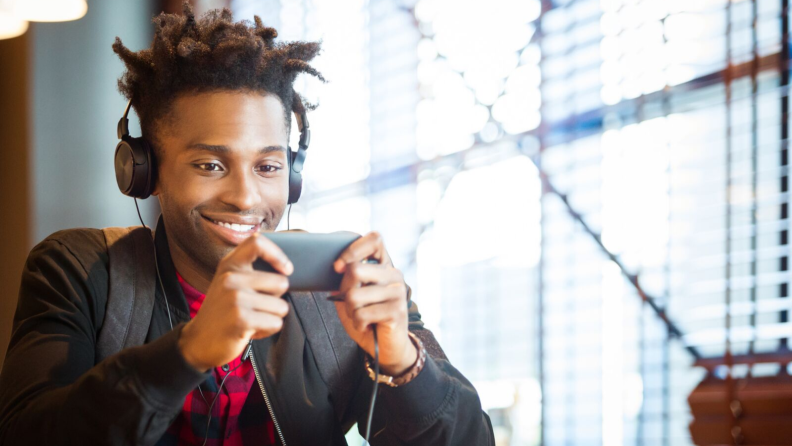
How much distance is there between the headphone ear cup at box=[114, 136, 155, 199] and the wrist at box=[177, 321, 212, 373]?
54 cm

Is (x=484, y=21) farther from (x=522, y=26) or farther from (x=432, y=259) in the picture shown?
(x=432, y=259)

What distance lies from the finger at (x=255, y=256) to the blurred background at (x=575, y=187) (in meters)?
1.30

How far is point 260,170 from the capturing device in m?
1.56

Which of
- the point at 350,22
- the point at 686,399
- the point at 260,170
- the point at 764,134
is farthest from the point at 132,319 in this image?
the point at 350,22

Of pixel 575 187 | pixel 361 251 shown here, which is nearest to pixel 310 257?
pixel 361 251

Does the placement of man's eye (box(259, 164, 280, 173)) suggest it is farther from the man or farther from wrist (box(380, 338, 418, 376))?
wrist (box(380, 338, 418, 376))

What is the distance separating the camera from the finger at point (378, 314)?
117 centimetres

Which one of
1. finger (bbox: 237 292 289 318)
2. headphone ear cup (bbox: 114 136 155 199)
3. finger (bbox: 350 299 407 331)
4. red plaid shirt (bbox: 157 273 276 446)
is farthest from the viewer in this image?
headphone ear cup (bbox: 114 136 155 199)

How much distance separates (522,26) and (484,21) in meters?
0.17

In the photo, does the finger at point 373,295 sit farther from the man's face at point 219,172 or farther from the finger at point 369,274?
the man's face at point 219,172

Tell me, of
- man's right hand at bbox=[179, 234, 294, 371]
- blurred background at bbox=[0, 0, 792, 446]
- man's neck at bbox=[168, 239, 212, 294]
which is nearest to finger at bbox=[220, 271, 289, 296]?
man's right hand at bbox=[179, 234, 294, 371]

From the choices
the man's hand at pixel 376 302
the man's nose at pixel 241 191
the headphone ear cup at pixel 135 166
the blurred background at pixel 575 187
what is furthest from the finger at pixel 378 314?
the blurred background at pixel 575 187

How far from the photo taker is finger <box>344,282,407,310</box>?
1145 millimetres

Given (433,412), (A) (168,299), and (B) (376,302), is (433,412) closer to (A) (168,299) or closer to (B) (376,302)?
→ (B) (376,302)
